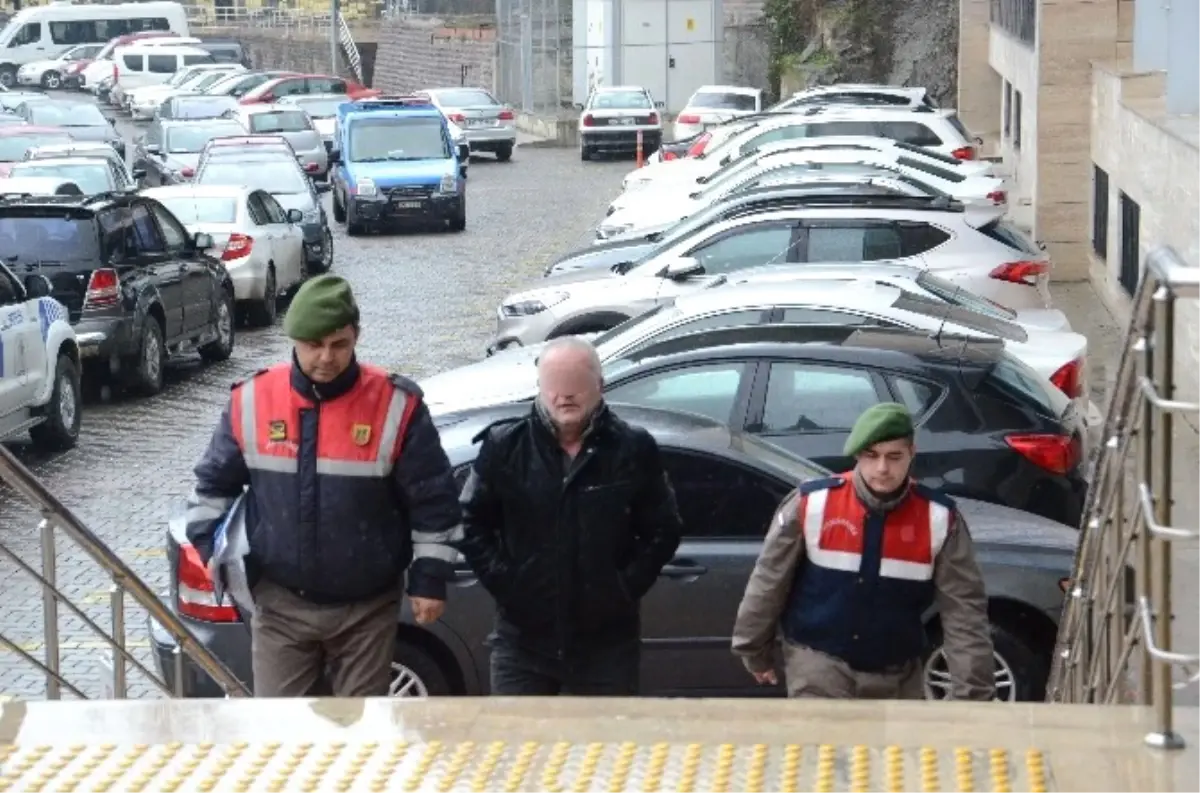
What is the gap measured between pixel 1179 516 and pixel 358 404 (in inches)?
286

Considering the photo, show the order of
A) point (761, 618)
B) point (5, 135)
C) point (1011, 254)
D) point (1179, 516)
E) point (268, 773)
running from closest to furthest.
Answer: point (268, 773), point (761, 618), point (1179, 516), point (1011, 254), point (5, 135)

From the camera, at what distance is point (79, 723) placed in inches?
211

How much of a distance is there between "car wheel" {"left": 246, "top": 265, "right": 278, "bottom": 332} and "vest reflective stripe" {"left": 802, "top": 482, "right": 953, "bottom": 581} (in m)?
16.7

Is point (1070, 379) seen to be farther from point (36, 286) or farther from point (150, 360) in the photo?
point (150, 360)

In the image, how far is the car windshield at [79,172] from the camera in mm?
25625

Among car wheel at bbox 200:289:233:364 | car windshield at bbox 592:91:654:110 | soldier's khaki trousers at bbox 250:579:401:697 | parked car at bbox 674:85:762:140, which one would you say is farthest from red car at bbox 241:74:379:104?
soldier's khaki trousers at bbox 250:579:401:697

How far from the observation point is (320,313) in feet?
19.2

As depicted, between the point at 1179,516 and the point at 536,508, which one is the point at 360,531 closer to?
the point at 536,508

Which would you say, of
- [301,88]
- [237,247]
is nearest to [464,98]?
[301,88]

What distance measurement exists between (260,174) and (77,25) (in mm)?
51930

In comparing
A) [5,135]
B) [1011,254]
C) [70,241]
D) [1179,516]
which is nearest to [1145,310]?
[1179,516]

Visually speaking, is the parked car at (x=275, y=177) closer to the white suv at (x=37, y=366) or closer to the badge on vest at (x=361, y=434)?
the white suv at (x=37, y=366)

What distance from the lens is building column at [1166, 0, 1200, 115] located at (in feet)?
58.2

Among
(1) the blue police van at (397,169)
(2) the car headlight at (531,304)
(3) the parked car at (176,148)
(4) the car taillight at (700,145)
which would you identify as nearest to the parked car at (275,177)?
(1) the blue police van at (397,169)
